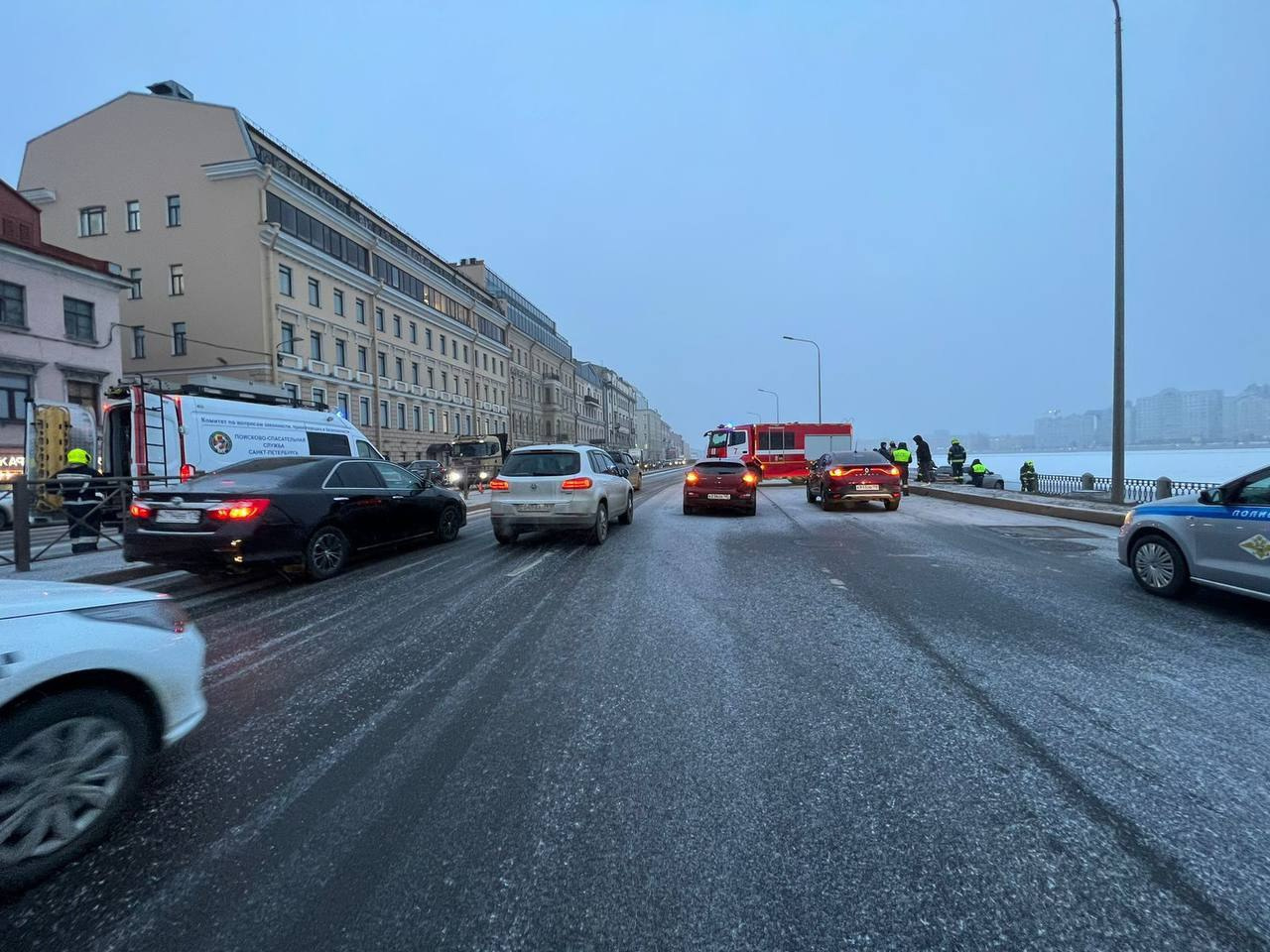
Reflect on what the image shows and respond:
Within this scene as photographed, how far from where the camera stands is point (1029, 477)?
20172 mm

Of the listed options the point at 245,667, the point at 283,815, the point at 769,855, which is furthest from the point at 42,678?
the point at 769,855

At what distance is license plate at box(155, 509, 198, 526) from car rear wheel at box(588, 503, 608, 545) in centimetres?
526

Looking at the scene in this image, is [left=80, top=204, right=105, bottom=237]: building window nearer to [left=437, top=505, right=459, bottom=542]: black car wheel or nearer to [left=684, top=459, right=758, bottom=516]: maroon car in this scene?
[left=437, top=505, right=459, bottom=542]: black car wheel

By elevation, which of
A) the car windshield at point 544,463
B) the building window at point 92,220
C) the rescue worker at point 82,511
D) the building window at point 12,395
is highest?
the building window at point 92,220

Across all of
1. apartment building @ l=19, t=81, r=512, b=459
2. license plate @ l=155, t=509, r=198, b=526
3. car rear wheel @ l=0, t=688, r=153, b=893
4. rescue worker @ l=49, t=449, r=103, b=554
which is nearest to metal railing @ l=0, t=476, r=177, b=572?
rescue worker @ l=49, t=449, r=103, b=554

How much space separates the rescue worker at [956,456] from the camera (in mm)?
23594

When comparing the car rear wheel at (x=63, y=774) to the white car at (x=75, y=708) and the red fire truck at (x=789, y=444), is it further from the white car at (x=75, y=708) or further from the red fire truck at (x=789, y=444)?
the red fire truck at (x=789, y=444)

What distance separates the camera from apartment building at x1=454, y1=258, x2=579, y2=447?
6381 centimetres

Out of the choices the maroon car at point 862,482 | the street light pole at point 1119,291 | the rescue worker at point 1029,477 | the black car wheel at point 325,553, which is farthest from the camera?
the rescue worker at point 1029,477

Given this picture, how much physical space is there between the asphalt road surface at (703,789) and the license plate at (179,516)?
1.76 metres

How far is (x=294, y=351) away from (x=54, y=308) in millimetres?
10275

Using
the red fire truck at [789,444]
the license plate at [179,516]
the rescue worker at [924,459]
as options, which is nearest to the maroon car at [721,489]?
the license plate at [179,516]

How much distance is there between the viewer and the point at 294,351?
1277 inches

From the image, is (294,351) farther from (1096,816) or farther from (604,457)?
(1096,816)
